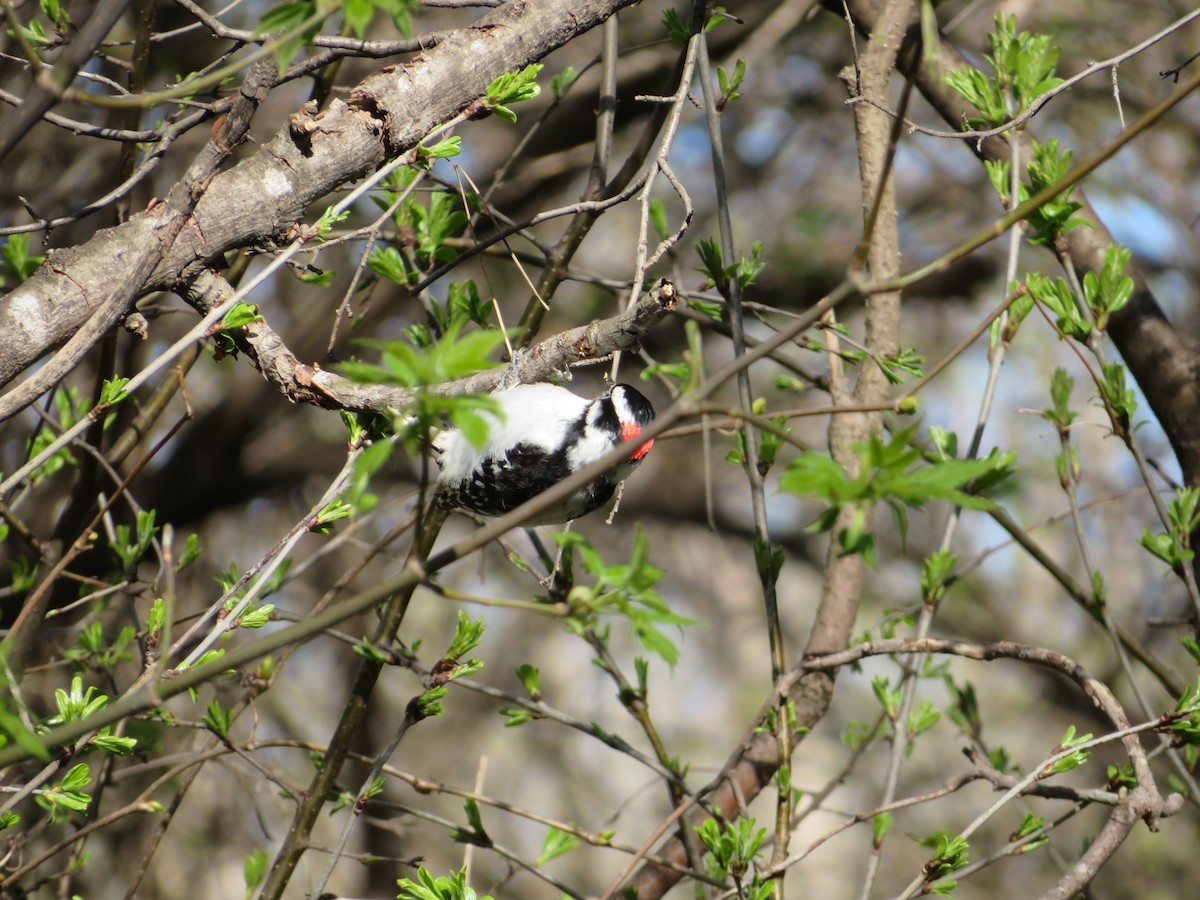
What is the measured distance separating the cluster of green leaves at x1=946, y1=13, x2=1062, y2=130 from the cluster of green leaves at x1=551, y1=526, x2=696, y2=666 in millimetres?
1795

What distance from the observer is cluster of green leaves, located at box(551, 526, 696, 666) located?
3.99 ft

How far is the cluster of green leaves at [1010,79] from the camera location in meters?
2.48

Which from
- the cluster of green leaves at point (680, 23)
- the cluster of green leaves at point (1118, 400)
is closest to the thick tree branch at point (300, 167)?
the cluster of green leaves at point (680, 23)

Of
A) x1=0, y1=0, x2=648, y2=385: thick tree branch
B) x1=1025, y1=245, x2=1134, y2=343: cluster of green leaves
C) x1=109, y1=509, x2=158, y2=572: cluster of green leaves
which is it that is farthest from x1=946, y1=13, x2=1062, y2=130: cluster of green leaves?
x1=109, y1=509, x2=158, y2=572: cluster of green leaves

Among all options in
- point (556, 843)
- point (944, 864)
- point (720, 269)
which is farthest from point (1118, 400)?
point (556, 843)

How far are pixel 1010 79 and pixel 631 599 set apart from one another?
6.41 ft

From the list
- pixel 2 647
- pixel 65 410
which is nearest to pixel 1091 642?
pixel 65 410

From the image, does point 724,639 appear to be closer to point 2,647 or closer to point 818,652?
point 818,652

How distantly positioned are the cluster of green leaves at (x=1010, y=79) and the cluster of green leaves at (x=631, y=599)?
179 cm

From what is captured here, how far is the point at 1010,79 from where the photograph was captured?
256 cm

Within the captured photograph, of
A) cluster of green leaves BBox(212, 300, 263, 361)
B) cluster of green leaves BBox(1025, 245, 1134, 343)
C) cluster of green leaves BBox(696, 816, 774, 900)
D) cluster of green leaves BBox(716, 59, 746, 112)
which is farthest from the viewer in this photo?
cluster of green leaves BBox(716, 59, 746, 112)

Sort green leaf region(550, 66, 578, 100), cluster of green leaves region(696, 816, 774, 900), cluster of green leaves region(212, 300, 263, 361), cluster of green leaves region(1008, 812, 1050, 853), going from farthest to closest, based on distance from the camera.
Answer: green leaf region(550, 66, 578, 100) → cluster of green leaves region(1008, 812, 1050, 853) → cluster of green leaves region(696, 816, 774, 900) → cluster of green leaves region(212, 300, 263, 361)

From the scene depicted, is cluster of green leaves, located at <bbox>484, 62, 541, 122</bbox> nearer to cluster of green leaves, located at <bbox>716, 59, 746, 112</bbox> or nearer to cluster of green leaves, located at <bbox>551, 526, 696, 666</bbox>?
cluster of green leaves, located at <bbox>716, 59, 746, 112</bbox>

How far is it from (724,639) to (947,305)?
416 centimetres
